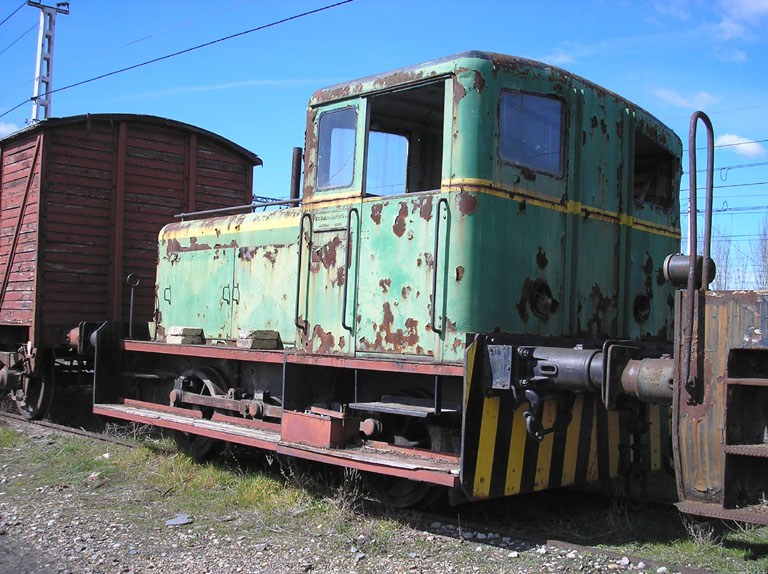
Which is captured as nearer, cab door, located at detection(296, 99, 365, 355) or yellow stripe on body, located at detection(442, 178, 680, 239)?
yellow stripe on body, located at detection(442, 178, 680, 239)

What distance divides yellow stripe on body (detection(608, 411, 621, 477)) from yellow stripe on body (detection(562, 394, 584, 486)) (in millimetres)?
419

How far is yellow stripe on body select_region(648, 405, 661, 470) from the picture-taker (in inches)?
242

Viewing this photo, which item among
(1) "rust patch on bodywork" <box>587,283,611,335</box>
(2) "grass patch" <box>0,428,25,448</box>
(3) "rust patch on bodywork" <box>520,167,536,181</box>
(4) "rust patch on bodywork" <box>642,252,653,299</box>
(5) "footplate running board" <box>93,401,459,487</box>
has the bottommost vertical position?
(2) "grass patch" <box>0,428,25,448</box>

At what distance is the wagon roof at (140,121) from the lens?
9469 millimetres

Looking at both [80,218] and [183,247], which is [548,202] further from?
[80,218]

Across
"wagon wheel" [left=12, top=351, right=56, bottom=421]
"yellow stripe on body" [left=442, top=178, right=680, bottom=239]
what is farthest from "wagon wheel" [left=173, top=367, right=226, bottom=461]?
"yellow stripe on body" [left=442, top=178, right=680, bottom=239]

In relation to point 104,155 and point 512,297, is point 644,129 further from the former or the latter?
point 104,155

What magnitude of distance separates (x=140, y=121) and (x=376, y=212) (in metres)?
5.66

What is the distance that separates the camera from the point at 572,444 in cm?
554

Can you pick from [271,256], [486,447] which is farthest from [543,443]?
[271,256]

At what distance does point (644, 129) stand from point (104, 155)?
6.78 metres

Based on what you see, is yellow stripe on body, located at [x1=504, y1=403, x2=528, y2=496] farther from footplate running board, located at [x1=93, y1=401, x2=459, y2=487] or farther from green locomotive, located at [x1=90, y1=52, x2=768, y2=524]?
footplate running board, located at [x1=93, y1=401, x2=459, y2=487]

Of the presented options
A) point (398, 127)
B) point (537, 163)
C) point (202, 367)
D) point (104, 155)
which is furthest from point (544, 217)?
point (104, 155)

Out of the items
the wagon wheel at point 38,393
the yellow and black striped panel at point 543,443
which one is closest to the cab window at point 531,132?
the yellow and black striped panel at point 543,443
